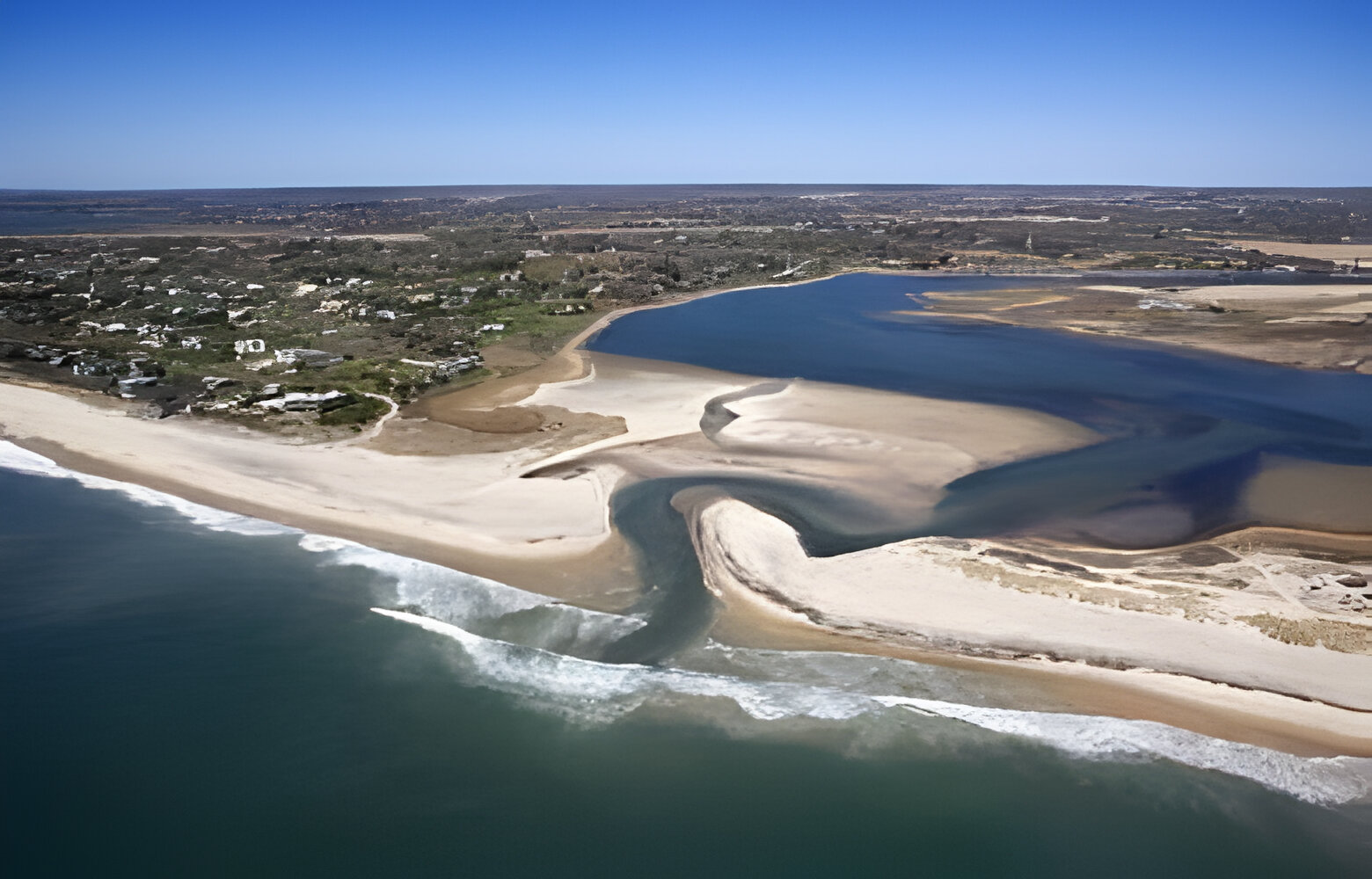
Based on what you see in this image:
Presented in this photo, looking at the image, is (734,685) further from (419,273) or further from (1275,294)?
(1275,294)

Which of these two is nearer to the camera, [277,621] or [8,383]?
[277,621]

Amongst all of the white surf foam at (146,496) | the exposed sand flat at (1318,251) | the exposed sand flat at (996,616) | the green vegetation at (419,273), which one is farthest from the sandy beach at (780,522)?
the exposed sand flat at (1318,251)

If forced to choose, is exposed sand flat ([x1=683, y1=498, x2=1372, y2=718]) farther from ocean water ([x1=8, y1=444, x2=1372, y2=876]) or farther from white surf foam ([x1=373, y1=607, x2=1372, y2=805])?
white surf foam ([x1=373, y1=607, x2=1372, y2=805])

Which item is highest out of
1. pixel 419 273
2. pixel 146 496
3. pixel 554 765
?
pixel 419 273

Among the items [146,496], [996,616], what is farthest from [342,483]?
[996,616]

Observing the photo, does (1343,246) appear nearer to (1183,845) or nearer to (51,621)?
(1183,845)

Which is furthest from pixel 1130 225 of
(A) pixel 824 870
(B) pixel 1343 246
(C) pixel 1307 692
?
(A) pixel 824 870
